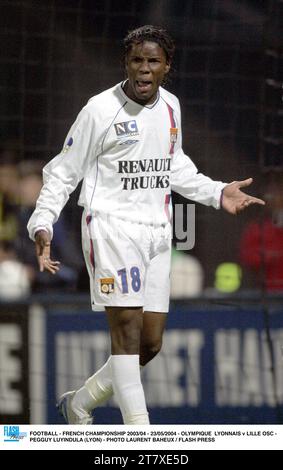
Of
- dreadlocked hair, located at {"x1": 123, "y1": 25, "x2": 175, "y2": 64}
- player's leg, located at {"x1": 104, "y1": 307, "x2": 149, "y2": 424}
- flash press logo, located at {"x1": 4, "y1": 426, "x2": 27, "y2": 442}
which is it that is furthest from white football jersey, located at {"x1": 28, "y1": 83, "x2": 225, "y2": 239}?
flash press logo, located at {"x1": 4, "y1": 426, "x2": 27, "y2": 442}

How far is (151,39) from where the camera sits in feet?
21.8

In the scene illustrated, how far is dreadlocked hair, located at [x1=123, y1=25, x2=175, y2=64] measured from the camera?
262 inches

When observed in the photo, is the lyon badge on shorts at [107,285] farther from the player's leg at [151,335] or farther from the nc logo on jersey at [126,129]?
the nc logo on jersey at [126,129]

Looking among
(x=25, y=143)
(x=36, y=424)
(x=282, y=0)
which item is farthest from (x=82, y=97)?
(x=36, y=424)

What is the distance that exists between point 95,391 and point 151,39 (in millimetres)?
1534

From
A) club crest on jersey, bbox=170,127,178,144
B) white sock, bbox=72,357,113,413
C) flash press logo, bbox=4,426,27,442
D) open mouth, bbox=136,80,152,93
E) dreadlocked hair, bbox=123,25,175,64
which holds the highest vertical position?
dreadlocked hair, bbox=123,25,175,64

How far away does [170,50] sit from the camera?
22.0ft

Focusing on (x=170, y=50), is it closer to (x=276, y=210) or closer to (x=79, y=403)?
(x=276, y=210)

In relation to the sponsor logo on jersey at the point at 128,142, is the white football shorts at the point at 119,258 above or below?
below

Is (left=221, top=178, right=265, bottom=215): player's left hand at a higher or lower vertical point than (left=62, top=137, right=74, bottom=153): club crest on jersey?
lower

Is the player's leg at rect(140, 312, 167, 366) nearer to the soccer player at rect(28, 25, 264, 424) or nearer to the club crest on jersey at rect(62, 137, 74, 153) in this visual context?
the soccer player at rect(28, 25, 264, 424)

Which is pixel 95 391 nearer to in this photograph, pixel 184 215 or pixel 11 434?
pixel 11 434

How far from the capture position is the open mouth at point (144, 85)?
6.64m

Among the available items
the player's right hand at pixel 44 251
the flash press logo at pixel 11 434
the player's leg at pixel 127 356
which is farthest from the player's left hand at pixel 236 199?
the flash press logo at pixel 11 434
